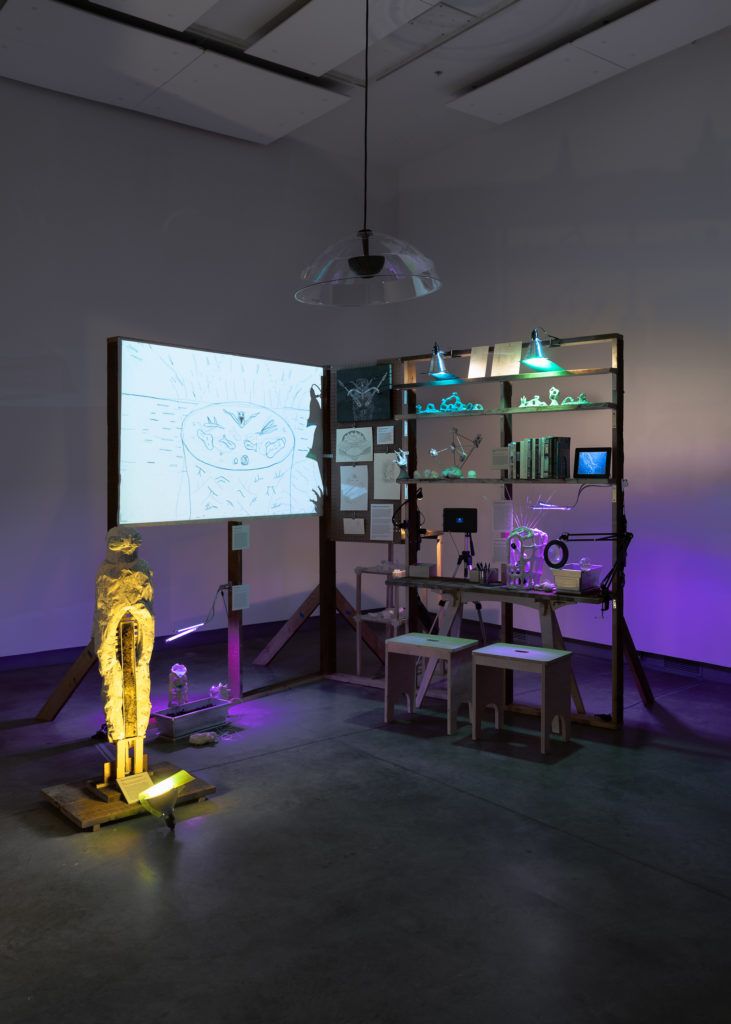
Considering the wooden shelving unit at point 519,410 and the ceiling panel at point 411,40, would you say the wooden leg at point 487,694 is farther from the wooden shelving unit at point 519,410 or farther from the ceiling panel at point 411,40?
the ceiling panel at point 411,40

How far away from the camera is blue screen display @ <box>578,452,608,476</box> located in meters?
4.85

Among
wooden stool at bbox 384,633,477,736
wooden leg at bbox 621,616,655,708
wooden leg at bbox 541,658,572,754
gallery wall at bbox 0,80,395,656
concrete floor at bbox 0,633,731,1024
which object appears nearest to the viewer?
concrete floor at bbox 0,633,731,1024

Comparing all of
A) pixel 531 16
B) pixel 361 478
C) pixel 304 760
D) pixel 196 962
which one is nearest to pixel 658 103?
pixel 531 16

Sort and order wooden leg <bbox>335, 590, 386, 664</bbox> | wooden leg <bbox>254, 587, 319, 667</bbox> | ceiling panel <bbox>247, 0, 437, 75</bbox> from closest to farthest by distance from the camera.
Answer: ceiling panel <bbox>247, 0, 437, 75</bbox> < wooden leg <bbox>335, 590, 386, 664</bbox> < wooden leg <bbox>254, 587, 319, 667</bbox>

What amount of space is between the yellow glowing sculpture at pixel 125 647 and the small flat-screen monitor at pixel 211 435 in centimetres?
82

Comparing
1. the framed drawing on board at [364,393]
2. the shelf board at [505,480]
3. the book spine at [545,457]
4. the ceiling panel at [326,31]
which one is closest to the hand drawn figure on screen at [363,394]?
the framed drawing on board at [364,393]

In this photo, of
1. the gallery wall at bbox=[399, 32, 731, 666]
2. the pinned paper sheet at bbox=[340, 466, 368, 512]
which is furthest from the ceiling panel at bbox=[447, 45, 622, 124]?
the pinned paper sheet at bbox=[340, 466, 368, 512]

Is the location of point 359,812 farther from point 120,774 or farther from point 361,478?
point 361,478

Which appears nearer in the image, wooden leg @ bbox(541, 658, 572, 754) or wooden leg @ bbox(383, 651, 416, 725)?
wooden leg @ bbox(541, 658, 572, 754)

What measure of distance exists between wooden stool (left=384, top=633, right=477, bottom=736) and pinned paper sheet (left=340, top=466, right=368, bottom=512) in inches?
43.8

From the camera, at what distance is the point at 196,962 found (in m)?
2.54

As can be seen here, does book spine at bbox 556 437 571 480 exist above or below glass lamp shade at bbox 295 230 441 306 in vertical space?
below

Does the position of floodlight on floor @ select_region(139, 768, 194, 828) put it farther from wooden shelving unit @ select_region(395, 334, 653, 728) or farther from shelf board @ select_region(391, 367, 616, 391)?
shelf board @ select_region(391, 367, 616, 391)

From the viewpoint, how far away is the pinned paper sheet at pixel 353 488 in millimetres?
5883
